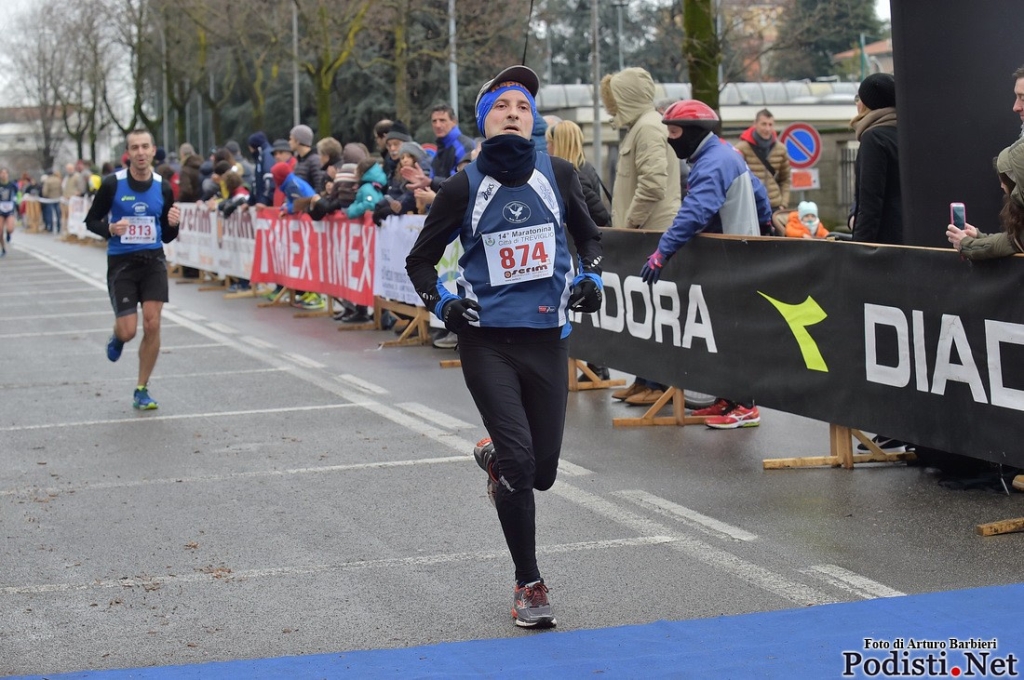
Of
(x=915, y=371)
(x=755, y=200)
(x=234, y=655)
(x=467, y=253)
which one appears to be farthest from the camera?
(x=755, y=200)

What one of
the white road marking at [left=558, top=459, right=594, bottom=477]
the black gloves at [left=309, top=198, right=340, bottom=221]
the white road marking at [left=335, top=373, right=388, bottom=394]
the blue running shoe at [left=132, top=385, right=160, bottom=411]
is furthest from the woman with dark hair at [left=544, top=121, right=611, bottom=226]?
the black gloves at [left=309, top=198, right=340, bottom=221]

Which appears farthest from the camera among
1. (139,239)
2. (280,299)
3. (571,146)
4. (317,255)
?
(280,299)

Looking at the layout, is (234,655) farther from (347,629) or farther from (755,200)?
(755,200)

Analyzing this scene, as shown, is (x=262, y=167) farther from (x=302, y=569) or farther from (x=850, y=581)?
(x=850, y=581)

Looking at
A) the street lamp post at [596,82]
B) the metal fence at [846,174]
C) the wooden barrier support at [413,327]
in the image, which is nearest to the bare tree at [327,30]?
the street lamp post at [596,82]

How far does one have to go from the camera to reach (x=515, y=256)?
5.68 meters

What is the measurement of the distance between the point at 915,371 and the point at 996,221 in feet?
3.63

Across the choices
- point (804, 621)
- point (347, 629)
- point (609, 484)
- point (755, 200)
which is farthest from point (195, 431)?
point (804, 621)

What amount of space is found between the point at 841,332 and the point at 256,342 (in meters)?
8.98

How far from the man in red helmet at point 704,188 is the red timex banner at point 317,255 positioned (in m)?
7.08

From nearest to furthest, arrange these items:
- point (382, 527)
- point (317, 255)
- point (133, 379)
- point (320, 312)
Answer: point (382, 527) < point (133, 379) < point (317, 255) < point (320, 312)

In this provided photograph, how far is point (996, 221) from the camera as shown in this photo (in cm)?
802

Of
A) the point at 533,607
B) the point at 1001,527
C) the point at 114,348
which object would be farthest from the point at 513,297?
the point at 114,348

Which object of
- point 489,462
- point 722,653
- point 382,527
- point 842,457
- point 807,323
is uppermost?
point 807,323
